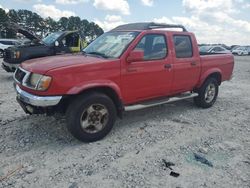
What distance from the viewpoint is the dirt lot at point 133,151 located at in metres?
3.73

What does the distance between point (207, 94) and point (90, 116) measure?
3590 millimetres

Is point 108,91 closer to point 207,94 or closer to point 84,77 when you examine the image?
point 84,77

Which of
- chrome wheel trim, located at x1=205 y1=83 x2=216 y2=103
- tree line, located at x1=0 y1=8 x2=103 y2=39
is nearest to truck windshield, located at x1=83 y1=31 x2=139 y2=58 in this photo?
chrome wheel trim, located at x1=205 y1=83 x2=216 y2=103

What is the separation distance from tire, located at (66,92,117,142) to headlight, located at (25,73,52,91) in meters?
0.50

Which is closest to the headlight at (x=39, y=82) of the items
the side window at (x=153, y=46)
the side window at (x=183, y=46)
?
the side window at (x=153, y=46)

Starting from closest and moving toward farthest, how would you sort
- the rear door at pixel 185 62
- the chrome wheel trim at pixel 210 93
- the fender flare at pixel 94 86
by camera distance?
the fender flare at pixel 94 86, the rear door at pixel 185 62, the chrome wheel trim at pixel 210 93

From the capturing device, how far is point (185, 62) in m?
6.27

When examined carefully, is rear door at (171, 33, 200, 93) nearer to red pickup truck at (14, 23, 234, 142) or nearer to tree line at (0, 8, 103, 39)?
red pickup truck at (14, 23, 234, 142)

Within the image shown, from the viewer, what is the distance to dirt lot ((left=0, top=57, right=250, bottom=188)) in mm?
3734

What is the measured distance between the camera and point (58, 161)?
164 inches

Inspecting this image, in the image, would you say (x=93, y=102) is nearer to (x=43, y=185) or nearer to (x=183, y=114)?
(x=43, y=185)

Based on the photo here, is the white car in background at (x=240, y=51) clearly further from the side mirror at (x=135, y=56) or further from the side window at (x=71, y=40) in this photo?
the side mirror at (x=135, y=56)

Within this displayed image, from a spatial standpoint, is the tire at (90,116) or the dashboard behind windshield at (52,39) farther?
the dashboard behind windshield at (52,39)

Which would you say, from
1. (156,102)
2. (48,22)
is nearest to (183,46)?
(156,102)
